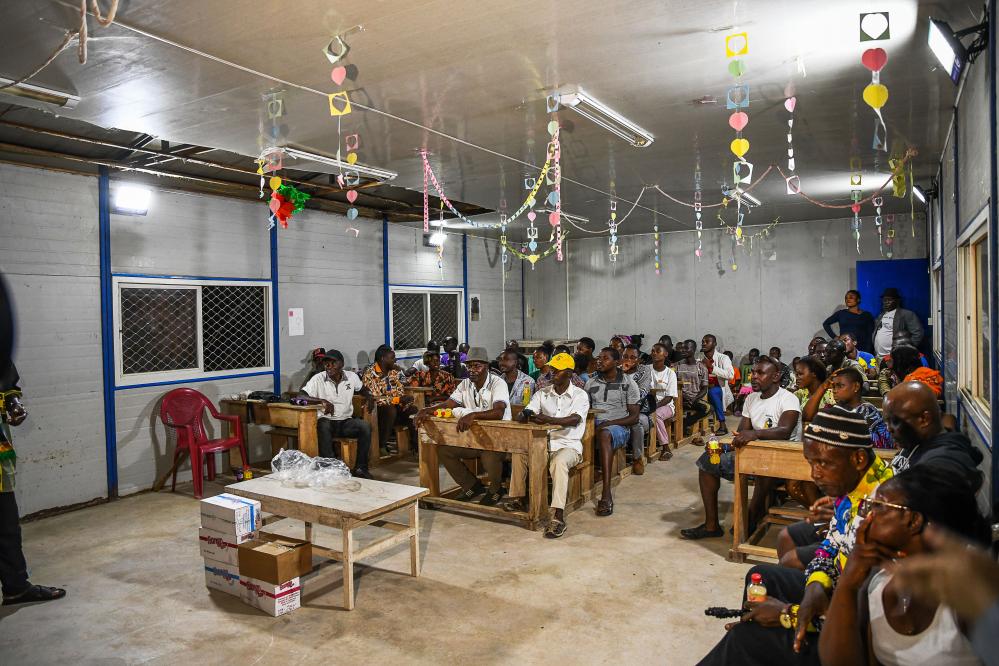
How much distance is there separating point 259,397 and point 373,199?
120 inches

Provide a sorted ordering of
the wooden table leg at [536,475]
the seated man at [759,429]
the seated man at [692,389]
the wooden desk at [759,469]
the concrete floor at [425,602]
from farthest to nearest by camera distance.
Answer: the seated man at [692,389], the wooden table leg at [536,475], the seated man at [759,429], the wooden desk at [759,469], the concrete floor at [425,602]

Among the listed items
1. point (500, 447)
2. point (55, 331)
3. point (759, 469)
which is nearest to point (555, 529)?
point (500, 447)

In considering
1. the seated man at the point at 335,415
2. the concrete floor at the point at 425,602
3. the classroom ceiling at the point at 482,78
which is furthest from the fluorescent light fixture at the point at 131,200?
the concrete floor at the point at 425,602

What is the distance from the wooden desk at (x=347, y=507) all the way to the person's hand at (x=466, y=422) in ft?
3.29

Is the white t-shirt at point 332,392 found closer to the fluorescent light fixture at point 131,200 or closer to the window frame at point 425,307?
the fluorescent light fixture at point 131,200

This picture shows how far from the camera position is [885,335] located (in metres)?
8.36

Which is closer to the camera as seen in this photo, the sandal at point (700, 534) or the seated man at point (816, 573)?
the seated man at point (816, 573)

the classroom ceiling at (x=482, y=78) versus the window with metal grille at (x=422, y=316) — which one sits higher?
the classroom ceiling at (x=482, y=78)

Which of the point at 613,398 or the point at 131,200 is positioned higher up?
the point at 131,200

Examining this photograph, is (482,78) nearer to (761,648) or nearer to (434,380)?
(761,648)

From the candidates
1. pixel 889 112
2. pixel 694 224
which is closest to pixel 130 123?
pixel 889 112

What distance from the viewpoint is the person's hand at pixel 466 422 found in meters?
5.05

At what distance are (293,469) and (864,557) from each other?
12.0 feet

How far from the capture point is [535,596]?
3.74 m
